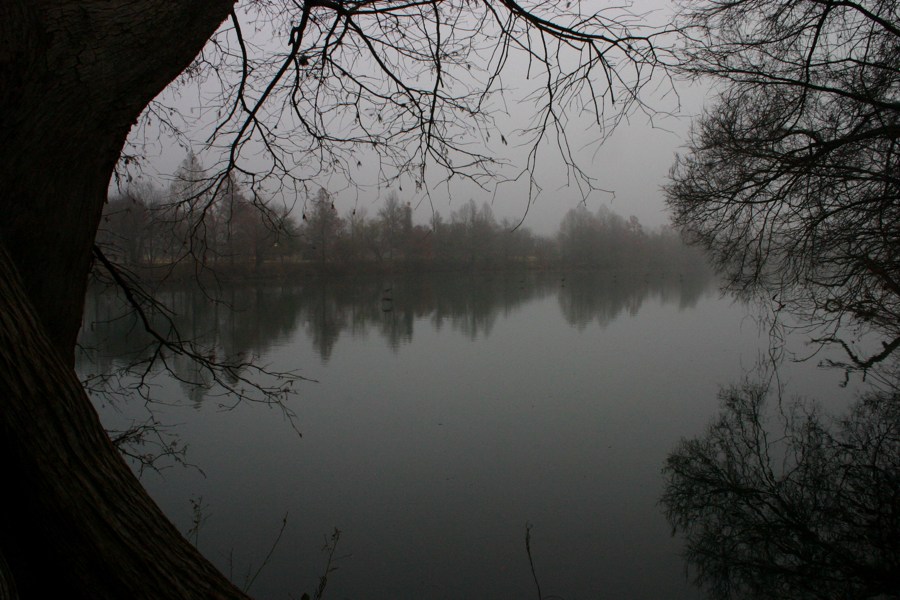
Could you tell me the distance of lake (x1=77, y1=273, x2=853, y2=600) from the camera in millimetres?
4344

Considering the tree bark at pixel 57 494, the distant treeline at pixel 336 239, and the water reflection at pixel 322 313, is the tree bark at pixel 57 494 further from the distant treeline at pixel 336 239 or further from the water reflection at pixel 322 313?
the water reflection at pixel 322 313

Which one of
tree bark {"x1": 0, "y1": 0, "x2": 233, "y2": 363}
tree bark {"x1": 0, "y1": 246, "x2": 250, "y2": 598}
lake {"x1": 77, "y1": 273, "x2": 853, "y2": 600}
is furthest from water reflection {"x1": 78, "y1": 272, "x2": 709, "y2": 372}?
tree bark {"x1": 0, "y1": 246, "x2": 250, "y2": 598}

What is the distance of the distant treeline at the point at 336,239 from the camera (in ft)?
9.83

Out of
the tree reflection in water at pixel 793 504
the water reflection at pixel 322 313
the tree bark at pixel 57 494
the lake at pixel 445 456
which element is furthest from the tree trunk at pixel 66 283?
the water reflection at pixel 322 313

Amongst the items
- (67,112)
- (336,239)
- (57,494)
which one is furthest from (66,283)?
(336,239)

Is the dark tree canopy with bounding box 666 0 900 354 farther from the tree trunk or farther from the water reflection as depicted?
the water reflection

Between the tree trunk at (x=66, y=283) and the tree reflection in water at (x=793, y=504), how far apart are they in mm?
4213

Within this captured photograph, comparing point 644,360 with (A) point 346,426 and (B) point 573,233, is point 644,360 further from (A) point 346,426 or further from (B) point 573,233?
(B) point 573,233

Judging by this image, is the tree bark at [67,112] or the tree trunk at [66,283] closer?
the tree trunk at [66,283]

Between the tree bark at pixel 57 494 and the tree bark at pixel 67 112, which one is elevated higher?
the tree bark at pixel 67 112

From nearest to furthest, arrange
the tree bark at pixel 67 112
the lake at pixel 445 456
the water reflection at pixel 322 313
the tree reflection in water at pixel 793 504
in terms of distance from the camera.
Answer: the tree bark at pixel 67 112
the tree reflection in water at pixel 793 504
the lake at pixel 445 456
the water reflection at pixel 322 313

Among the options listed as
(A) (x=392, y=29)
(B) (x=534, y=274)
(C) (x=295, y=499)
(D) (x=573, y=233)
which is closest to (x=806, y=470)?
(C) (x=295, y=499)

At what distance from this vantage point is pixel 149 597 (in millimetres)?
1028

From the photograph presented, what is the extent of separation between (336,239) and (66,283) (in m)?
30.1
